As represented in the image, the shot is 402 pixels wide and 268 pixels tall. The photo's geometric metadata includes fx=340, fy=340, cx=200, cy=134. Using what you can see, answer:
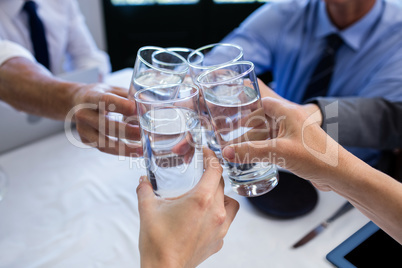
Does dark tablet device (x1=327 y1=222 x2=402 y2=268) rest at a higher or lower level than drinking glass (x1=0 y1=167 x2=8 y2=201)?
higher

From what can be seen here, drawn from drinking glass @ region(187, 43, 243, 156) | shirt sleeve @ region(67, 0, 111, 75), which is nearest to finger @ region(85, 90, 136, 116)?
drinking glass @ region(187, 43, 243, 156)

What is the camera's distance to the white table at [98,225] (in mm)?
663

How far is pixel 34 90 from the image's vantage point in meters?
0.91

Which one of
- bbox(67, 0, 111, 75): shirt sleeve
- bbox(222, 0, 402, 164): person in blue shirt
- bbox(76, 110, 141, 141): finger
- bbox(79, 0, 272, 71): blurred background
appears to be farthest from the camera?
bbox(79, 0, 272, 71): blurred background

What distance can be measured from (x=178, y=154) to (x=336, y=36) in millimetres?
915

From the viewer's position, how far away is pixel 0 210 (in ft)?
2.54

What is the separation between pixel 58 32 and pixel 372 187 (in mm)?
1364

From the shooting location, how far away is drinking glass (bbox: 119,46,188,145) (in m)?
0.62

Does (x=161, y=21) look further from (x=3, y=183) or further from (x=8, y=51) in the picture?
(x=3, y=183)

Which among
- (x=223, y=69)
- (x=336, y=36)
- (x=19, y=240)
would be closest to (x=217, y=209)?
(x=223, y=69)

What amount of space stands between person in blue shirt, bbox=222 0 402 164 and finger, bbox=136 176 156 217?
79cm

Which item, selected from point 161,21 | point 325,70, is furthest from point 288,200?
point 161,21

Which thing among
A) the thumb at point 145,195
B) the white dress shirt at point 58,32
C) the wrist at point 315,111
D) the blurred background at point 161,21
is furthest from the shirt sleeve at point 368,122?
the blurred background at point 161,21

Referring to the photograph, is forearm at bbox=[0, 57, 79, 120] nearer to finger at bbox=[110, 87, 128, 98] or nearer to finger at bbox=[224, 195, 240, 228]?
finger at bbox=[110, 87, 128, 98]
